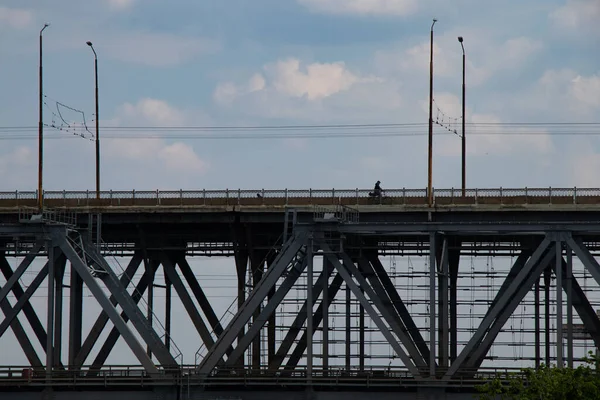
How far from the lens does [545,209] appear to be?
275ft

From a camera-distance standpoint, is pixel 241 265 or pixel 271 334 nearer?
pixel 241 265

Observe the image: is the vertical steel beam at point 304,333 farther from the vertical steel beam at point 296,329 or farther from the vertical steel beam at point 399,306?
the vertical steel beam at point 399,306

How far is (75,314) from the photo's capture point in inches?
3369

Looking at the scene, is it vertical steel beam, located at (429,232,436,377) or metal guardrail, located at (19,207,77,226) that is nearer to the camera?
vertical steel beam, located at (429,232,436,377)

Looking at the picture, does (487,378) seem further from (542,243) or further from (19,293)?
(19,293)

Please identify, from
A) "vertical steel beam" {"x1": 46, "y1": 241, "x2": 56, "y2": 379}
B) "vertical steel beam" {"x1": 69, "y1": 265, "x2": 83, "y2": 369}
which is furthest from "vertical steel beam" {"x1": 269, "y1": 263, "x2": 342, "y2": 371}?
"vertical steel beam" {"x1": 46, "y1": 241, "x2": 56, "y2": 379}

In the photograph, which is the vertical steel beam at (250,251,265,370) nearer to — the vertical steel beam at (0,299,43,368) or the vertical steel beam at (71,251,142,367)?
the vertical steel beam at (71,251,142,367)

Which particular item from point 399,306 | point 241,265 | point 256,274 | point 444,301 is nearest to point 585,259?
point 444,301

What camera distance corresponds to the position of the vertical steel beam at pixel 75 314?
84.6 m

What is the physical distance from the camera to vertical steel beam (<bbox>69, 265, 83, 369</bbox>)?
8462 centimetres

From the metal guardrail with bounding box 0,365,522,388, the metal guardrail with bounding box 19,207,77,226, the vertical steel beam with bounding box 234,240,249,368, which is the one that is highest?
the metal guardrail with bounding box 19,207,77,226

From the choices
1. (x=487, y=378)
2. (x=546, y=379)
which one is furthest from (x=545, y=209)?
(x=546, y=379)

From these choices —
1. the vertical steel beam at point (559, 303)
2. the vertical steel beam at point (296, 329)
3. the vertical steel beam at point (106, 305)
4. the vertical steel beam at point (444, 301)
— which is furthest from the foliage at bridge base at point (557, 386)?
the vertical steel beam at point (106, 305)

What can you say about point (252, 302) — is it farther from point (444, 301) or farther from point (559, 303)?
point (559, 303)
